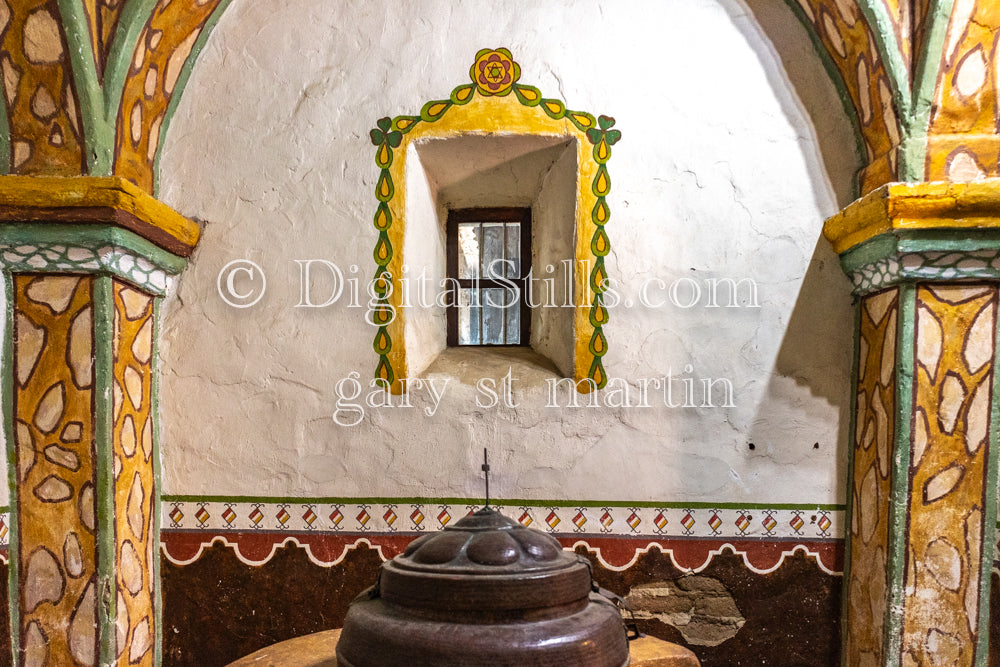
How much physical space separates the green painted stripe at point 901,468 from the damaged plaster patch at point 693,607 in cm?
57

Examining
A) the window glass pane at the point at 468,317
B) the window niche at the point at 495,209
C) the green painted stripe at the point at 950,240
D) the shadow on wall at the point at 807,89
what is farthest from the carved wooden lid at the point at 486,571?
the shadow on wall at the point at 807,89

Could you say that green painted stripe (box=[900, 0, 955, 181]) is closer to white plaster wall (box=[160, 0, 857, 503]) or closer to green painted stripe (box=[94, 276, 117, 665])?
white plaster wall (box=[160, 0, 857, 503])

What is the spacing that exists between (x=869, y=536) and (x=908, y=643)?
39 cm

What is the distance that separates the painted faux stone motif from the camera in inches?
122

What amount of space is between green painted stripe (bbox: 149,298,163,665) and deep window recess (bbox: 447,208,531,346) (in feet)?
4.24

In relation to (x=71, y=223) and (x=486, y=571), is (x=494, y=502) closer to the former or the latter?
(x=486, y=571)

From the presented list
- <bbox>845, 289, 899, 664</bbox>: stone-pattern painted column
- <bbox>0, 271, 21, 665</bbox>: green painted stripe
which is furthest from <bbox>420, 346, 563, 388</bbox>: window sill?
<bbox>0, 271, 21, 665</bbox>: green painted stripe

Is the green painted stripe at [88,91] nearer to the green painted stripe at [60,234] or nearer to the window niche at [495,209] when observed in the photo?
the green painted stripe at [60,234]

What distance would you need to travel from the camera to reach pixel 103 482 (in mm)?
2652

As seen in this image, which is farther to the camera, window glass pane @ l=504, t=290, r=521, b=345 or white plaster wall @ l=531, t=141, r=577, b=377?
window glass pane @ l=504, t=290, r=521, b=345

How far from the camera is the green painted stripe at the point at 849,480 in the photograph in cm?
290

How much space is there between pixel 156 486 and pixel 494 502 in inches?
56.1

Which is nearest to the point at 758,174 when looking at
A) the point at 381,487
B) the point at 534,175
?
the point at 534,175

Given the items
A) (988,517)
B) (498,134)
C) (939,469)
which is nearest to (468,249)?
(498,134)
